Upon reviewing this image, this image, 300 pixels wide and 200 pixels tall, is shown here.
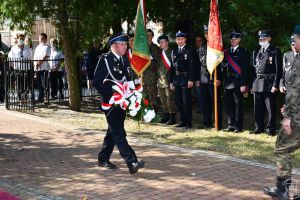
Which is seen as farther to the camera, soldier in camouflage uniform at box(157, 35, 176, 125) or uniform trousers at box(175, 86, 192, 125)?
soldier in camouflage uniform at box(157, 35, 176, 125)

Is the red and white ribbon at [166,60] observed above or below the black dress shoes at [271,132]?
above

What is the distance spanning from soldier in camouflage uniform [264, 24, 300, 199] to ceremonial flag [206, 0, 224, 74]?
14.0 ft

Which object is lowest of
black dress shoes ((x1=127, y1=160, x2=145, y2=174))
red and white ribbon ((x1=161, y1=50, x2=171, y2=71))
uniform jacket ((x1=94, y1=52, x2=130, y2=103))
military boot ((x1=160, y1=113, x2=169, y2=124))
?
black dress shoes ((x1=127, y1=160, x2=145, y2=174))

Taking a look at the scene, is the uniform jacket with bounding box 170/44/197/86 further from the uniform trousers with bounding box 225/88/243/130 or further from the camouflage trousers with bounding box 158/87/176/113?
the uniform trousers with bounding box 225/88/243/130

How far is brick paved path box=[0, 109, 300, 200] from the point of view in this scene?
6.20 metres

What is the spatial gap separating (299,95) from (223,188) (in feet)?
5.28

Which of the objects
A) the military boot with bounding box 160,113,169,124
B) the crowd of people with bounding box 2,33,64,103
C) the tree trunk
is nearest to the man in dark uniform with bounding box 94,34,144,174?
the military boot with bounding box 160,113,169,124

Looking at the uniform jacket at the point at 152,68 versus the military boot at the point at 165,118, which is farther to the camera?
the uniform jacket at the point at 152,68

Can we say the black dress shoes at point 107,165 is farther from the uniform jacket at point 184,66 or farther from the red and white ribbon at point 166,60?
the red and white ribbon at point 166,60

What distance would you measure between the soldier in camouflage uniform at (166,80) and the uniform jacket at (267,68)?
85.1 inches

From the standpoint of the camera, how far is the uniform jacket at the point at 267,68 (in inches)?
365

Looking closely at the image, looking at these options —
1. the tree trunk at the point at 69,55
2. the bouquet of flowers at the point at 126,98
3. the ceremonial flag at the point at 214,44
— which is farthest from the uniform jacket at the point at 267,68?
the tree trunk at the point at 69,55

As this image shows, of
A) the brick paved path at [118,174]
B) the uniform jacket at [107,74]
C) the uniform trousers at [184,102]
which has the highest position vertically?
the uniform jacket at [107,74]

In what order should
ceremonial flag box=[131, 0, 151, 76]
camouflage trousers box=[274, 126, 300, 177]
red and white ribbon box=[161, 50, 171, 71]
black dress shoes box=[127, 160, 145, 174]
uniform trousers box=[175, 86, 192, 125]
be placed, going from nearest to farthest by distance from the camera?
camouflage trousers box=[274, 126, 300, 177] → black dress shoes box=[127, 160, 145, 174] → uniform trousers box=[175, 86, 192, 125] → ceremonial flag box=[131, 0, 151, 76] → red and white ribbon box=[161, 50, 171, 71]
